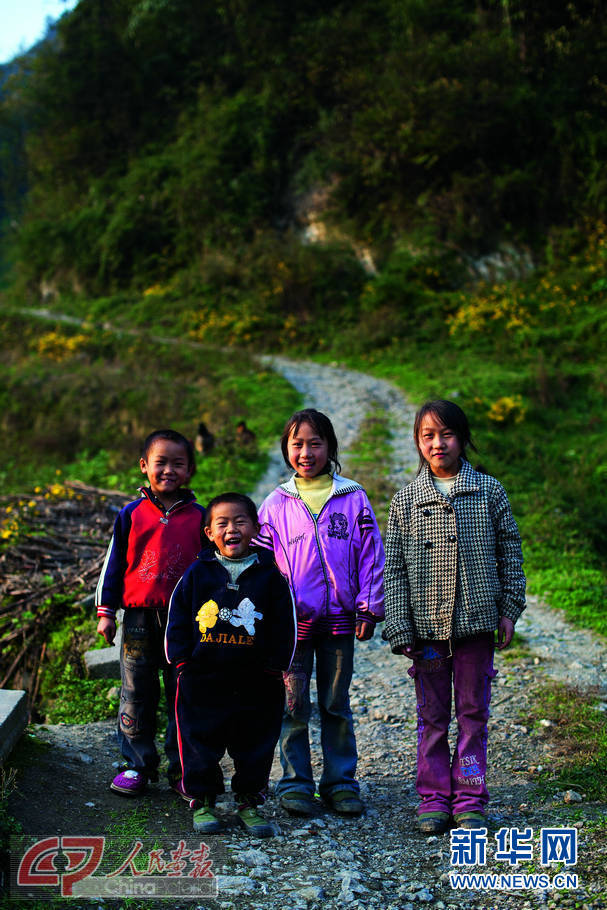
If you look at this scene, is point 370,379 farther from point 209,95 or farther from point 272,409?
point 209,95

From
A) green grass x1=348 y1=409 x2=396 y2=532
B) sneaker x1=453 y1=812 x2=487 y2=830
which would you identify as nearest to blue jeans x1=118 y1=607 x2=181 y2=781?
sneaker x1=453 y1=812 x2=487 y2=830

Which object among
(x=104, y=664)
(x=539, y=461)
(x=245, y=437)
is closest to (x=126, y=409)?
(x=245, y=437)

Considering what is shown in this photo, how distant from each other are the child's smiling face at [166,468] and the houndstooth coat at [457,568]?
1121 mm

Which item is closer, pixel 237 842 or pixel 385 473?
pixel 237 842

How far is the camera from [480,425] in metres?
11.2

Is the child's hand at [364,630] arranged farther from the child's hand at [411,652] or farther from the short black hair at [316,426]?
the short black hair at [316,426]

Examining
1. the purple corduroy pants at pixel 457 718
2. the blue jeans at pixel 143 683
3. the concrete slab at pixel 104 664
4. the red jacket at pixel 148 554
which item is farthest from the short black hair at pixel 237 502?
the concrete slab at pixel 104 664

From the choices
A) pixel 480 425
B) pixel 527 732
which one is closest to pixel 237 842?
pixel 527 732

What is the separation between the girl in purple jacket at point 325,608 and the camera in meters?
3.35

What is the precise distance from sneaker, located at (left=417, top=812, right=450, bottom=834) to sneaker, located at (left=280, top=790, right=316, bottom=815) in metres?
0.49

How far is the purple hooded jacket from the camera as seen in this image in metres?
3.36

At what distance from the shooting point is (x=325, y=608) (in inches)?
132

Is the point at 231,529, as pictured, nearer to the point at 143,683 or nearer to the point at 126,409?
the point at 143,683

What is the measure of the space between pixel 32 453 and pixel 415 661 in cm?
1109
